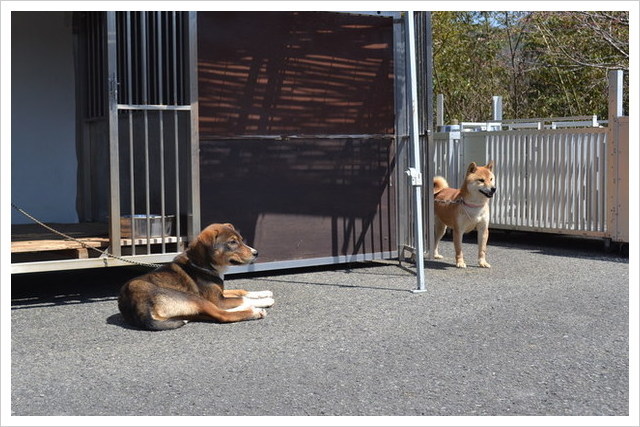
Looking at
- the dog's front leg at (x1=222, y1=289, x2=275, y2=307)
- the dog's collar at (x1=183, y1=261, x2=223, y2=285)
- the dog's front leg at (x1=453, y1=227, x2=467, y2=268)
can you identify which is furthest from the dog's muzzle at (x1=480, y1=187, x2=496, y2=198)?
the dog's collar at (x1=183, y1=261, x2=223, y2=285)

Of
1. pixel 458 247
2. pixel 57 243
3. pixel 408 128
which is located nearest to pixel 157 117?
pixel 57 243

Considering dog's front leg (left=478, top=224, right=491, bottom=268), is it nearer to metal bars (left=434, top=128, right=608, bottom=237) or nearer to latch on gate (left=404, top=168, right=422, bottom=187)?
latch on gate (left=404, top=168, right=422, bottom=187)

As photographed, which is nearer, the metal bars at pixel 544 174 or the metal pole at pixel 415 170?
the metal pole at pixel 415 170

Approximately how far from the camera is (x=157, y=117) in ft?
28.9

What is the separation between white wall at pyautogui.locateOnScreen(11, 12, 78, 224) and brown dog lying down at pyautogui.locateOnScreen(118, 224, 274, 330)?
3.73m

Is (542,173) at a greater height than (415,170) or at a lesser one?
lesser

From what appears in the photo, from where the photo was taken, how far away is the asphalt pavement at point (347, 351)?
5.04m

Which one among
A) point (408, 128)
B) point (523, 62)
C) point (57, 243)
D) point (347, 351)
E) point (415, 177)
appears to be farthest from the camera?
point (523, 62)

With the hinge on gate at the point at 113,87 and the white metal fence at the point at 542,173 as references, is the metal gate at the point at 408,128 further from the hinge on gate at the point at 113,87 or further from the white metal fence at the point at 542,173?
the hinge on gate at the point at 113,87

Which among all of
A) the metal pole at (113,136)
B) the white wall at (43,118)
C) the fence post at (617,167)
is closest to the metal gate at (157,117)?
the metal pole at (113,136)

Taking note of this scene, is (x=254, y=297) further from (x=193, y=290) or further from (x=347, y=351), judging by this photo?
(x=347, y=351)

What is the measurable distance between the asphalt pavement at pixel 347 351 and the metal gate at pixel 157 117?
2.58 feet

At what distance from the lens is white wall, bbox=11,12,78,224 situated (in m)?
10.3

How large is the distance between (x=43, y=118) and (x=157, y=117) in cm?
229
